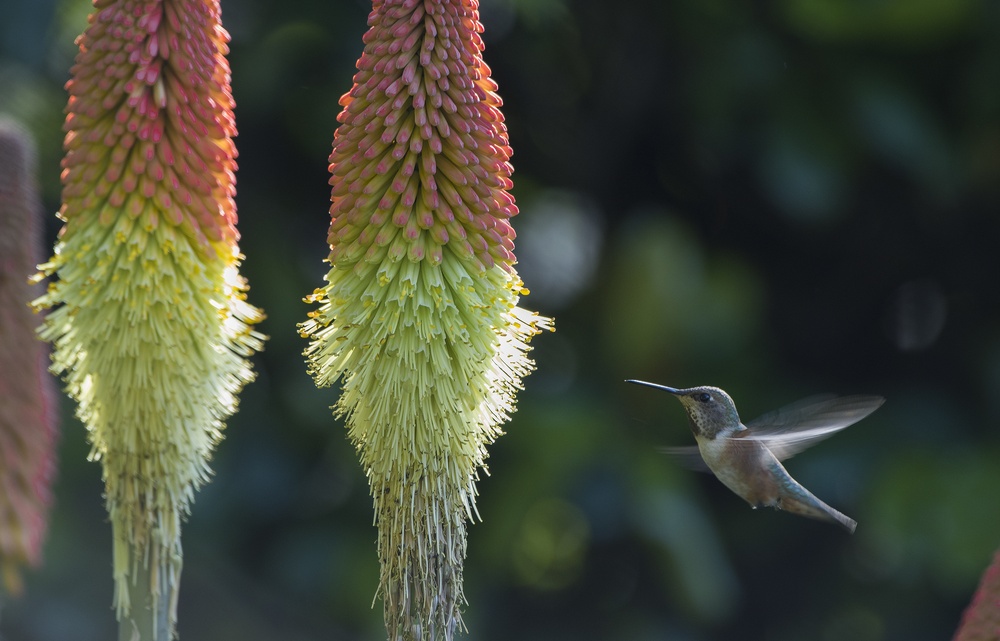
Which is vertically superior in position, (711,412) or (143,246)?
(143,246)

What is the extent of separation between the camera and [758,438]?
4.11m

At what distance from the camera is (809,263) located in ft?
41.6

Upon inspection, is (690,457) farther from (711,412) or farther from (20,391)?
(20,391)

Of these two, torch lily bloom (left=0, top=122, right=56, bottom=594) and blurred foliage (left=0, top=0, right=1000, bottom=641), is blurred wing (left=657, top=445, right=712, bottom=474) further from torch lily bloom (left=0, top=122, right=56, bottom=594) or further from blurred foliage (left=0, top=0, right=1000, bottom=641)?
blurred foliage (left=0, top=0, right=1000, bottom=641)

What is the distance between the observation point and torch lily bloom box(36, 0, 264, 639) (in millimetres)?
3393

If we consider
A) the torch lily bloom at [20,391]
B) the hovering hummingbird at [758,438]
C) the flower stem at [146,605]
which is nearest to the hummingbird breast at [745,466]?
the hovering hummingbird at [758,438]

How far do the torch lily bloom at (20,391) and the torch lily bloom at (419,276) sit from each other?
0.83m

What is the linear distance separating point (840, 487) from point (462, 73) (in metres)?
8.80

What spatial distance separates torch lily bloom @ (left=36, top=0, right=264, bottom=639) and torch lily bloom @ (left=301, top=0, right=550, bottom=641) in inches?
16.5

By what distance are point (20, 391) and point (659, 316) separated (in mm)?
8216

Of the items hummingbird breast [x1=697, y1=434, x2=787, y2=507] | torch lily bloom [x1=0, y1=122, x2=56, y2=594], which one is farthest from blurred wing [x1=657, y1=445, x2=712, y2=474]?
torch lily bloom [x1=0, y1=122, x2=56, y2=594]

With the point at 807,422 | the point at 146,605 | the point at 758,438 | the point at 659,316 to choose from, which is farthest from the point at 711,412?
the point at 659,316

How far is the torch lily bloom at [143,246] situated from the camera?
3393 millimetres

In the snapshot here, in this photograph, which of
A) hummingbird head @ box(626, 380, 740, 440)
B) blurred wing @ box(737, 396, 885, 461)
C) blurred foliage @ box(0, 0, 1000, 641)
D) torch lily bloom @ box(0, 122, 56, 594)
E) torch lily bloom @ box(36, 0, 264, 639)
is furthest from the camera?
blurred foliage @ box(0, 0, 1000, 641)
